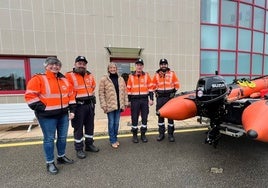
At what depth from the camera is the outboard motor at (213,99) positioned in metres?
3.24

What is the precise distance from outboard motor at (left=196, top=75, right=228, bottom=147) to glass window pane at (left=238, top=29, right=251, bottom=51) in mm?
6178

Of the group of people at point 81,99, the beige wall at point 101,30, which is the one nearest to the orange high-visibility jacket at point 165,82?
the group of people at point 81,99

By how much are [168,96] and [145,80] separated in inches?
25.6

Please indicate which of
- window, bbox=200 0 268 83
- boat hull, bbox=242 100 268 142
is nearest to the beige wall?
window, bbox=200 0 268 83

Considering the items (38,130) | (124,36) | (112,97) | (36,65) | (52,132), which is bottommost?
(38,130)

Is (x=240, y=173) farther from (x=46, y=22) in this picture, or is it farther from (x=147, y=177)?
(x=46, y=22)

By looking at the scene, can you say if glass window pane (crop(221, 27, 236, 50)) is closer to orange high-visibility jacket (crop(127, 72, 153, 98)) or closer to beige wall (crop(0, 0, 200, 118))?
beige wall (crop(0, 0, 200, 118))

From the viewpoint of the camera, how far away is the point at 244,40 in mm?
8430

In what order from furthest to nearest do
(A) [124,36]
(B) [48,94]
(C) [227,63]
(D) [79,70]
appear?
(C) [227,63] < (A) [124,36] < (D) [79,70] < (B) [48,94]

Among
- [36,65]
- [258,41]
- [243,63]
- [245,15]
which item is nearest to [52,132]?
[36,65]

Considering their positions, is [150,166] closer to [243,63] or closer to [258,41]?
[243,63]

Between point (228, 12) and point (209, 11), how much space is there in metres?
0.92

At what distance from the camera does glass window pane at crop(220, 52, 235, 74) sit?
8078 mm

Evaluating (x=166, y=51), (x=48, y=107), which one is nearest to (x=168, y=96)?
(x=48, y=107)
